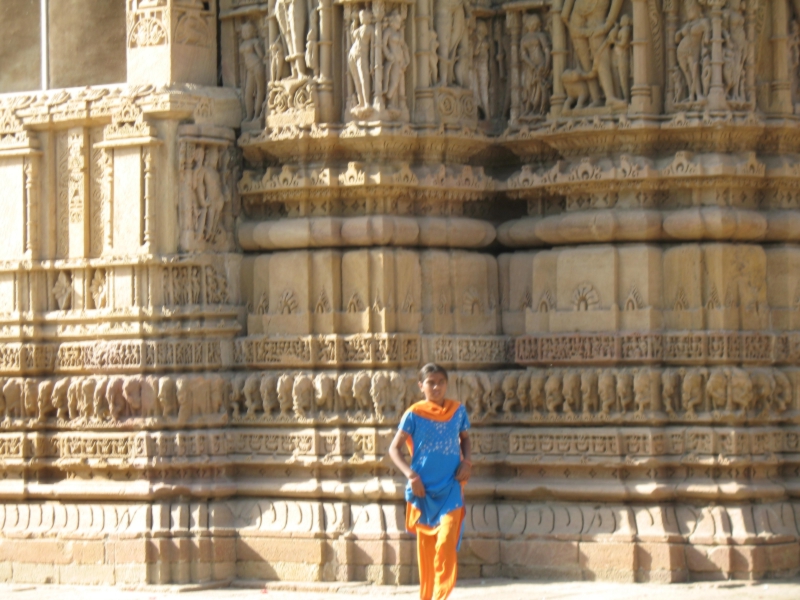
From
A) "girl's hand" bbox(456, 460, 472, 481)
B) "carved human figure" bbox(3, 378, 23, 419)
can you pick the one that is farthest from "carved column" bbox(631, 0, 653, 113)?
"carved human figure" bbox(3, 378, 23, 419)

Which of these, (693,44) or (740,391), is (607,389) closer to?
(740,391)

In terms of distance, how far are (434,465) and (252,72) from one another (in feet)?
15.0

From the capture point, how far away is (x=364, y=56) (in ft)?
47.2

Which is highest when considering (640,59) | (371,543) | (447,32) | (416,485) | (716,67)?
(447,32)

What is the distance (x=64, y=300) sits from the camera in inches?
602

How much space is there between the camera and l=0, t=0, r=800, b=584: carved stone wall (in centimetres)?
1416

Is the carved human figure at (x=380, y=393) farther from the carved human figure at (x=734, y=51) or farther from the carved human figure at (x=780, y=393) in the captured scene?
the carved human figure at (x=734, y=51)

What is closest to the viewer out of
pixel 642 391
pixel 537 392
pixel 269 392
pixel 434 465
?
pixel 434 465

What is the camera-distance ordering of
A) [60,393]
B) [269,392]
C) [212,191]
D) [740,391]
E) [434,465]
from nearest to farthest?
[434,465] < [740,391] < [269,392] < [212,191] < [60,393]

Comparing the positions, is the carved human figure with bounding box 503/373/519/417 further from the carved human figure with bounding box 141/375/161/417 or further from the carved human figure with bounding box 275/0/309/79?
the carved human figure with bounding box 275/0/309/79

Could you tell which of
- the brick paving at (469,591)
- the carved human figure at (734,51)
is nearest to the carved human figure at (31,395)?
the brick paving at (469,591)

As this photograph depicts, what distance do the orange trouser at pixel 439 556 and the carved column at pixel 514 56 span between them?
4.16 metres

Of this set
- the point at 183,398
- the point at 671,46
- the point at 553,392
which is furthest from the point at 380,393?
the point at 671,46

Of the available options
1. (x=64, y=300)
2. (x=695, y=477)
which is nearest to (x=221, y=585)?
(x=64, y=300)
